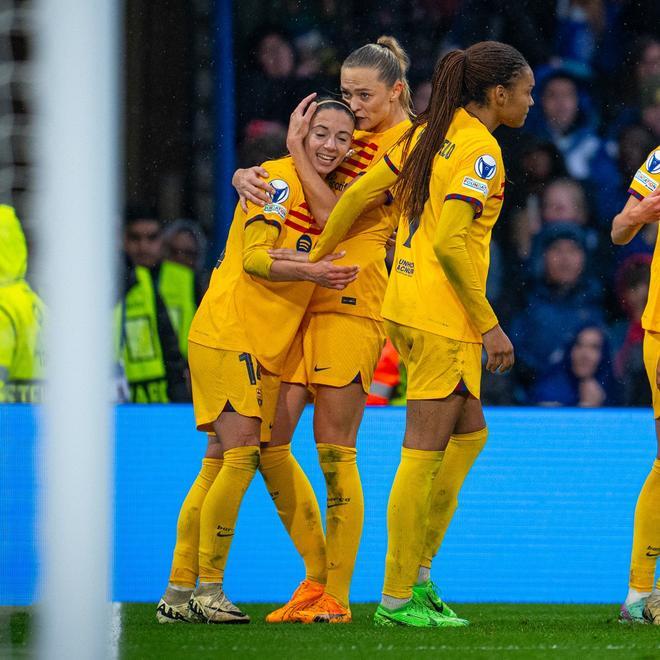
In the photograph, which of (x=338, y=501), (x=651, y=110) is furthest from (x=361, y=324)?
(x=651, y=110)

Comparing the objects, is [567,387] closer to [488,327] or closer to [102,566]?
[488,327]

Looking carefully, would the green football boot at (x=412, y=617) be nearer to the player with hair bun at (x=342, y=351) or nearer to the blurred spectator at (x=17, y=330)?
the player with hair bun at (x=342, y=351)

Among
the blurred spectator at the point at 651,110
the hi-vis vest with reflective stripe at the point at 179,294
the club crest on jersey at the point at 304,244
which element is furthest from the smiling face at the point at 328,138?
the blurred spectator at the point at 651,110

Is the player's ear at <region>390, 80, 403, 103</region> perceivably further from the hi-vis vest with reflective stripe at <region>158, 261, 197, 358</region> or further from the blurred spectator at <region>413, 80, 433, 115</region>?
the blurred spectator at <region>413, 80, 433, 115</region>

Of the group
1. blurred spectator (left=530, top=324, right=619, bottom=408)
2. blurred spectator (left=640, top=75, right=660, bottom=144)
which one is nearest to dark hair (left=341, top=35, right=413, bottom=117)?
blurred spectator (left=530, top=324, right=619, bottom=408)

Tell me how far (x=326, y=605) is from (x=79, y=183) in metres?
2.24

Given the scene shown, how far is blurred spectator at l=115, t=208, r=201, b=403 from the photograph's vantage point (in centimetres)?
660

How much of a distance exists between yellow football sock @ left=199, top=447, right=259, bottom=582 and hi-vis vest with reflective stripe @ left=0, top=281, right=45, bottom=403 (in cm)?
137

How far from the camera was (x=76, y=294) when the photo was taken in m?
2.66

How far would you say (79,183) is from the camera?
8.71 ft

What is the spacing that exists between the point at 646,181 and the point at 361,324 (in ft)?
3.30

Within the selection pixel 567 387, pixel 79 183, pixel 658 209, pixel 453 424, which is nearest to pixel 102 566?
pixel 79 183

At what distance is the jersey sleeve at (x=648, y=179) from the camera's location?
438 cm

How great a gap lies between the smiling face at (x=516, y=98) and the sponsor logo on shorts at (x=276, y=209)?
2.45ft
